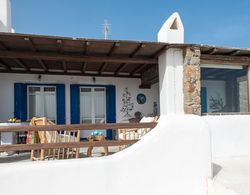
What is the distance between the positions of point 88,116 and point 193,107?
430 cm

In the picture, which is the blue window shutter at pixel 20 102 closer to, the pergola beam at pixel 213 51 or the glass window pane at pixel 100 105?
the glass window pane at pixel 100 105

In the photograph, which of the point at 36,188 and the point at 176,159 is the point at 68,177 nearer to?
the point at 36,188

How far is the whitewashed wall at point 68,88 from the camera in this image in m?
8.91

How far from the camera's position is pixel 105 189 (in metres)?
3.90

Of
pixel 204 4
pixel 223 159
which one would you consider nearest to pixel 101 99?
pixel 223 159

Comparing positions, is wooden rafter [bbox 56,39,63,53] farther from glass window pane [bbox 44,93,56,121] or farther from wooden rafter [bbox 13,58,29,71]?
glass window pane [bbox 44,93,56,121]

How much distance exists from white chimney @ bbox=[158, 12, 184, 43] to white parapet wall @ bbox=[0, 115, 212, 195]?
446cm

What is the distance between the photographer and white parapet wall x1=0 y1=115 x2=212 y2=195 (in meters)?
3.71

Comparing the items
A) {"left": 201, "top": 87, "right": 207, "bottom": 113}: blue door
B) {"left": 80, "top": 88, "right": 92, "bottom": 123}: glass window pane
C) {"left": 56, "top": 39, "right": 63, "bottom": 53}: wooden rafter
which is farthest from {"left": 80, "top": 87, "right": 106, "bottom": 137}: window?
{"left": 201, "top": 87, "right": 207, "bottom": 113}: blue door

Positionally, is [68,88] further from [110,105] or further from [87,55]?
[87,55]

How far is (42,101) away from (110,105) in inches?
103

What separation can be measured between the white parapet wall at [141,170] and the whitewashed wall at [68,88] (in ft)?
19.1

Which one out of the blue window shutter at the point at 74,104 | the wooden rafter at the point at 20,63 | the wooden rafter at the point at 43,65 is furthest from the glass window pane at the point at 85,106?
the wooden rafter at the point at 20,63

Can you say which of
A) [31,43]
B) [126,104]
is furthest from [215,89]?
[31,43]
